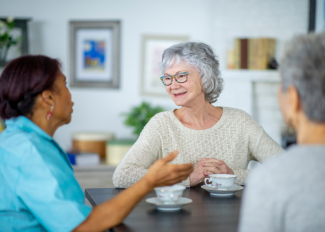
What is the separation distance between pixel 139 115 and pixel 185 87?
1.96 m

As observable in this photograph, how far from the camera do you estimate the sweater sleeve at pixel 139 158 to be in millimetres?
1794

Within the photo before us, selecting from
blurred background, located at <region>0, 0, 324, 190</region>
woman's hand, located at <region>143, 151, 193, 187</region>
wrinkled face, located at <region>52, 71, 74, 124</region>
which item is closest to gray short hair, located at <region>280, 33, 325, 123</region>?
woman's hand, located at <region>143, 151, 193, 187</region>

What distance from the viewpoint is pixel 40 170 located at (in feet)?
3.60

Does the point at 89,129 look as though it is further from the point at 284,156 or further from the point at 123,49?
the point at 284,156

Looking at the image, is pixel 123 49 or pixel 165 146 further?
pixel 123 49

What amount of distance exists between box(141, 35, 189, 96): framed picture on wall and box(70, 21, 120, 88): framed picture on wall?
0.30 meters

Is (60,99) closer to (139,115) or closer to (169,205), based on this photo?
(169,205)

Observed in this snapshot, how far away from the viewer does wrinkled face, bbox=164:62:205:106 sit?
2164 millimetres

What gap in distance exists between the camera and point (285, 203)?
0.82 m

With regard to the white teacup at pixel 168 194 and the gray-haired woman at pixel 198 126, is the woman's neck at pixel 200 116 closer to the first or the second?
the gray-haired woman at pixel 198 126

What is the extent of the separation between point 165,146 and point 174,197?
74 cm

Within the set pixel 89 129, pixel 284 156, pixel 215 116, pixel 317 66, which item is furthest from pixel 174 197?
pixel 89 129

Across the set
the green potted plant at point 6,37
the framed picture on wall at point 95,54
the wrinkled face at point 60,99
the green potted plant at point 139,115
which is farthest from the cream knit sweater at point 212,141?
the green potted plant at point 6,37

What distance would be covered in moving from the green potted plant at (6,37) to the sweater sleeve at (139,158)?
2.57m
